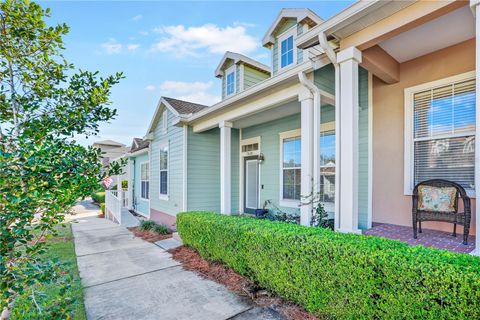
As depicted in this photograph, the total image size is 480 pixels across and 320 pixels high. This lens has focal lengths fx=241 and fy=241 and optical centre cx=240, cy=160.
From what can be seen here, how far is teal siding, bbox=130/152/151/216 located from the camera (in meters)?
11.7

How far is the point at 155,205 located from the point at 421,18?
31.9 feet

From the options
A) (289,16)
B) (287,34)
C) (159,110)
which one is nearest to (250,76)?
(287,34)

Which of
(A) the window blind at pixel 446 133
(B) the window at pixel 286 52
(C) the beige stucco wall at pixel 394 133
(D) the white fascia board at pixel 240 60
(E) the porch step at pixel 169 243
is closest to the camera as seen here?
(A) the window blind at pixel 446 133

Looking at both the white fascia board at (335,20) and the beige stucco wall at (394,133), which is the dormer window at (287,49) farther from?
the white fascia board at (335,20)

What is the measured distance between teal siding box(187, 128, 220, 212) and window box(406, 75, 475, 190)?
18.8 feet

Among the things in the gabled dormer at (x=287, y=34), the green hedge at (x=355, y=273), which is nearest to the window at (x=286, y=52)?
the gabled dormer at (x=287, y=34)

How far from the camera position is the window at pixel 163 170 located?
920cm

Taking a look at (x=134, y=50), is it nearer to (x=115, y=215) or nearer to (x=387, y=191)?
(x=115, y=215)

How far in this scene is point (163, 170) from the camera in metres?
9.38

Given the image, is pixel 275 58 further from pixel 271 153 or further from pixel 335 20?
pixel 335 20

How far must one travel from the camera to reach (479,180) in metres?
2.55

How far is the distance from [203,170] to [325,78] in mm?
4967

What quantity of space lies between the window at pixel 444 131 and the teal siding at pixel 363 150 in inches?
29.9

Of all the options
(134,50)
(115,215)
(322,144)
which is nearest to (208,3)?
(134,50)
